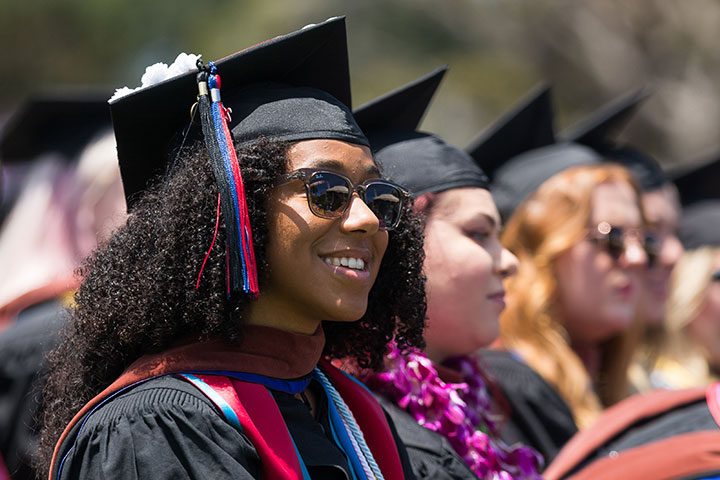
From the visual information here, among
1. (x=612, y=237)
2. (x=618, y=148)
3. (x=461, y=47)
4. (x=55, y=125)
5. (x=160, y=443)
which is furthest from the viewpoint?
(x=461, y=47)

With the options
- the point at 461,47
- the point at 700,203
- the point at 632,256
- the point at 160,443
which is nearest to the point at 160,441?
the point at 160,443

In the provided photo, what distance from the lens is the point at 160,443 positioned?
186 cm

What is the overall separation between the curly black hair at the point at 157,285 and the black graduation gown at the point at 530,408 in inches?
73.7

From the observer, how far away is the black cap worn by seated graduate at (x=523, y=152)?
14.1 ft

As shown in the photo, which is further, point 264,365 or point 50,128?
point 50,128

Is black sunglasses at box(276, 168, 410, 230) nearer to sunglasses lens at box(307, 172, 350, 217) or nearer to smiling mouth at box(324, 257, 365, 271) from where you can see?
sunglasses lens at box(307, 172, 350, 217)

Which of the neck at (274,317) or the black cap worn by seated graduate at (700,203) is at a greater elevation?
the neck at (274,317)

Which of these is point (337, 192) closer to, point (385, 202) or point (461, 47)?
point (385, 202)

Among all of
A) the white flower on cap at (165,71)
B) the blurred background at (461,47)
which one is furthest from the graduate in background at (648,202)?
the blurred background at (461,47)

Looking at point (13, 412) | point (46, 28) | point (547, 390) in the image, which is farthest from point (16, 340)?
point (46, 28)

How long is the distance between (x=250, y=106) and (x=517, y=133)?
2.40 metres

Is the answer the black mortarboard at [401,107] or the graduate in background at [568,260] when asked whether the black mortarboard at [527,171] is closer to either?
the graduate in background at [568,260]

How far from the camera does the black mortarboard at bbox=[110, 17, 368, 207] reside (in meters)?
2.20

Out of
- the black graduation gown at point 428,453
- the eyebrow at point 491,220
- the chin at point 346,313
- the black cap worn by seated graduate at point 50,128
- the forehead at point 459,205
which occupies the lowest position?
the black graduation gown at point 428,453
